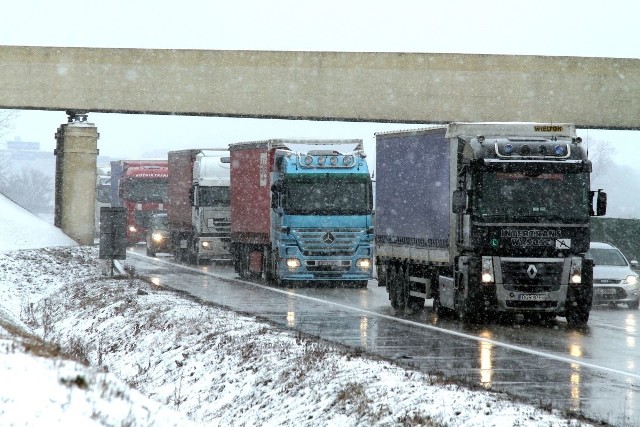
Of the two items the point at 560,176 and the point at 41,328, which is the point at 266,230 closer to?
the point at 41,328

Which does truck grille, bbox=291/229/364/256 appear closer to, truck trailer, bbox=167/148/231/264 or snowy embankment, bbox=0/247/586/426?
snowy embankment, bbox=0/247/586/426

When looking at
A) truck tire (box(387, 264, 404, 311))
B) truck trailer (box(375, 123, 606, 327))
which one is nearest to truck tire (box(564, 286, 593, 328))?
truck trailer (box(375, 123, 606, 327))

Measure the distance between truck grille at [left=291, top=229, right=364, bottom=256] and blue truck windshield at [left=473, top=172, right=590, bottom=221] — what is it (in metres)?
10.6

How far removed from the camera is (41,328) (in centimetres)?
2498

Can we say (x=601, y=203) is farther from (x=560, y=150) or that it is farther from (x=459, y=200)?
(x=459, y=200)

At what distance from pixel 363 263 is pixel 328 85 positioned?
612 inches

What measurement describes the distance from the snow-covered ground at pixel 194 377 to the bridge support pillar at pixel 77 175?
19224 mm

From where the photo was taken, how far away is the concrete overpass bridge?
153 feet

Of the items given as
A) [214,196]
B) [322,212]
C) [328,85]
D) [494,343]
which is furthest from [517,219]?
[328,85]

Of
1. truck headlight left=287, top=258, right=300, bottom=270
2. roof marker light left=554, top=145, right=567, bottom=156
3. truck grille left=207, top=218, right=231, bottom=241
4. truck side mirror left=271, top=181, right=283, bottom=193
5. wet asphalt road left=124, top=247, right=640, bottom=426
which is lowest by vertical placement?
wet asphalt road left=124, top=247, right=640, bottom=426

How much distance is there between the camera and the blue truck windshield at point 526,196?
71.6 feet

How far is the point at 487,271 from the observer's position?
858 inches

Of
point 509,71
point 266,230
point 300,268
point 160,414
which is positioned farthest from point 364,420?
point 509,71

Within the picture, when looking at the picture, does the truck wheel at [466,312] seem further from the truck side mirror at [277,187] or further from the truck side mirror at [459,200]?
the truck side mirror at [277,187]
